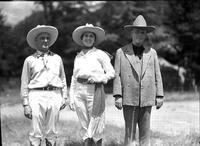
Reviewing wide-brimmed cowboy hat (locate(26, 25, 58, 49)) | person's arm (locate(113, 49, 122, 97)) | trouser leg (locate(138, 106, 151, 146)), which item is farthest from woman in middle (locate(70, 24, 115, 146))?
trouser leg (locate(138, 106, 151, 146))

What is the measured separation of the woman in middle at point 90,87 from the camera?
16.6 ft

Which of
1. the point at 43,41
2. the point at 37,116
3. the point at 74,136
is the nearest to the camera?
the point at 37,116

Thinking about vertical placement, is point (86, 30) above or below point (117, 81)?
above

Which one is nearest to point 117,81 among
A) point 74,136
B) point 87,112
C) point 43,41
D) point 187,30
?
point 87,112

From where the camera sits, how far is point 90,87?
5086mm

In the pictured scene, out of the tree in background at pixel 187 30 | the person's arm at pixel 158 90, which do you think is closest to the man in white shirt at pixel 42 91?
the person's arm at pixel 158 90

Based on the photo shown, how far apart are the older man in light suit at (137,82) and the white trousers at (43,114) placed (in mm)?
895

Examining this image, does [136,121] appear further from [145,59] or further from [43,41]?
[43,41]

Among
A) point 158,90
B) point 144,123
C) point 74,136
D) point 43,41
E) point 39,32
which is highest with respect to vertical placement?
point 39,32

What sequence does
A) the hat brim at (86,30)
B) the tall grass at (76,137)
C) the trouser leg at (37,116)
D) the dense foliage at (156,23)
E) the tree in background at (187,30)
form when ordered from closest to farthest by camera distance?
the trouser leg at (37,116) < the hat brim at (86,30) < the tall grass at (76,137) < the dense foliage at (156,23) < the tree in background at (187,30)

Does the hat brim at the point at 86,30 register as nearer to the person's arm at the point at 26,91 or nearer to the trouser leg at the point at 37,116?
the person's arm at the point at 26,91

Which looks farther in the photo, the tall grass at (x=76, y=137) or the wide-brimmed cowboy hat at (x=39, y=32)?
the tall grass at (x=76, y=137)

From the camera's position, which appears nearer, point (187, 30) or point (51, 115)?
point (51, 115)

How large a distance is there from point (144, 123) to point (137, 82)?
0.63 meters
